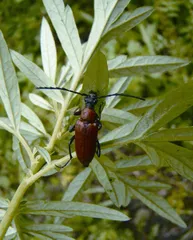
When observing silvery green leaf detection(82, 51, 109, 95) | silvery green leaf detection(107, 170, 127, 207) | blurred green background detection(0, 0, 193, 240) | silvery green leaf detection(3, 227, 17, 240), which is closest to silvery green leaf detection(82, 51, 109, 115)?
silvery green leaf detection(82, 51, 109, 95)

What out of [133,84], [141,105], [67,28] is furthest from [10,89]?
[133,84]

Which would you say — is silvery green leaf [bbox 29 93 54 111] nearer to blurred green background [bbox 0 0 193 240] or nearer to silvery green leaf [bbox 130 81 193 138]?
silvery green leaf [bbox 130 81 193 138]

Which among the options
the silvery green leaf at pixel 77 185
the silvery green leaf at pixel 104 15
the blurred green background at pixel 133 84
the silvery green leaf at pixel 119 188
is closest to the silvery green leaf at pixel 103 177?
the silvery green leaf at pixel 119 188

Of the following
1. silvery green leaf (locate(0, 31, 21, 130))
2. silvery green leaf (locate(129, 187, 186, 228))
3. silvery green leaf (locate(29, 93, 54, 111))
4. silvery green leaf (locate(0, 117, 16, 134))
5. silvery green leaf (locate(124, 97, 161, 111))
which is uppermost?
silvery green leaf (locate(0, 31, 21, 130))

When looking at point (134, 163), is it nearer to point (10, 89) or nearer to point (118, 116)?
point (118, 116)

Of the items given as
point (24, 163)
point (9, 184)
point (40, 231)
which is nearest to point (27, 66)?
point (24, 163)

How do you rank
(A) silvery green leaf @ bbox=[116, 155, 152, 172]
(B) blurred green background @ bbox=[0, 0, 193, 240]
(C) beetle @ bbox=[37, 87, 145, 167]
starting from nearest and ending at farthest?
1. (C) beetle @ bbox=[37, 87, 145, 167]
2. (A) silvery green leaf @ bbox=[116, 155, 152, 172]
3. (B) blurred green background @ bbox=[0, 0, 193, 240]
